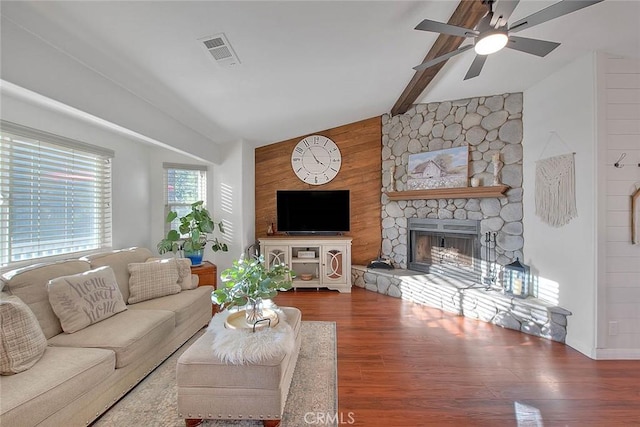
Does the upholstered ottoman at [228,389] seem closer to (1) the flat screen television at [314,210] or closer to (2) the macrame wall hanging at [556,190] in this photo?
(2) the macrame wall hanging at [556,190]

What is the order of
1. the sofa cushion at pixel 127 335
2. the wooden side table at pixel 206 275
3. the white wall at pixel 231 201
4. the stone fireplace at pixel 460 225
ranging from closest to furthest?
the sofa cushion at pixel 127 335 → the stone fireplace at pixel 460 225 → the wooden side table at pixel 206 275 → the white wall at pixel 231 201

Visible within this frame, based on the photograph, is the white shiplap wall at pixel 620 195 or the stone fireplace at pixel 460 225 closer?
the white shiplap wall at pixel 620 195

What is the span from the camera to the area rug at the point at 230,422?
1.76 metres

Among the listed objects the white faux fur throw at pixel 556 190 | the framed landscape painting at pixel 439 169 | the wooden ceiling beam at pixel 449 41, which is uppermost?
the wooden ceiling beam at pixel 449 41

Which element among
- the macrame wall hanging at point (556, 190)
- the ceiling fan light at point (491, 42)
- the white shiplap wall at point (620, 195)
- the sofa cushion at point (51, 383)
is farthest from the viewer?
the macrame wall hanging at point (556, 190)

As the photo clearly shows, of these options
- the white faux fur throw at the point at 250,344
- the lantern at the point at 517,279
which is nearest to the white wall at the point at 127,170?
the white faux fur throw at the point at 250,344

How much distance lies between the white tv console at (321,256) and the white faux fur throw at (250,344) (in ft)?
8.47

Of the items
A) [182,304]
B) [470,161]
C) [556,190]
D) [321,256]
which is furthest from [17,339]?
[470,161]

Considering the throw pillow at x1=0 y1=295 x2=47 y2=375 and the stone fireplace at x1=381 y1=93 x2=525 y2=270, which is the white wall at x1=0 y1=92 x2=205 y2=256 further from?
the stone fireplace at x1=381 y1=93 x2=525 y2=270

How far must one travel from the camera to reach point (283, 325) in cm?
202

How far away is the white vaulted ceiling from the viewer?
1.62 meters

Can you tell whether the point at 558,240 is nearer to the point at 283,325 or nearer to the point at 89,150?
the point at 283,325

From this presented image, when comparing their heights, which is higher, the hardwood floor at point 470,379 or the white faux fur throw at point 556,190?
the white faux fur throw at point 556,190

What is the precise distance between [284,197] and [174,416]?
333cm
